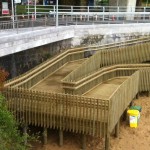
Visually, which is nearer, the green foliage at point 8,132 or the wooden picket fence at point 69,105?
the green foliage at point 8,132

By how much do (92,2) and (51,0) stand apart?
15.4ft

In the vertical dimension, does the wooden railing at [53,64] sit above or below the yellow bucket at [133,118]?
above

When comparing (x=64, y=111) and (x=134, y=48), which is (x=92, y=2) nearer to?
(x=134, y=48)

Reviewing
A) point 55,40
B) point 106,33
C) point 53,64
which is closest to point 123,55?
point 106,33

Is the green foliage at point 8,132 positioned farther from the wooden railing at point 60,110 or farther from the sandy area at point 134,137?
the sandy area at point 134,137

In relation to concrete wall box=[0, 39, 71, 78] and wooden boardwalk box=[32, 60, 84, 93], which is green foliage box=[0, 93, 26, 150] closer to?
wooden boardwalk box=[32, 60, 84, 93]

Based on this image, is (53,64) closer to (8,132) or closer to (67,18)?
(67,18)

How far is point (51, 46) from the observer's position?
2156 cm

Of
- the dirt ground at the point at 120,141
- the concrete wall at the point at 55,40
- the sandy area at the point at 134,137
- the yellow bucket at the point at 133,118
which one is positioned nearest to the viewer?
the dirt ground at the point at 120,141

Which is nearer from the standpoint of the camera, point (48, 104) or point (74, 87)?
point (48, 104)

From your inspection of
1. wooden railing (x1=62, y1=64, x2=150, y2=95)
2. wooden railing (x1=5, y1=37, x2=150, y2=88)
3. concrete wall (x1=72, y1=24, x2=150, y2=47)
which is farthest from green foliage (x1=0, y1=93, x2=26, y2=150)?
concrete wall (x1=72, y1=24, x2=150, y2=47)

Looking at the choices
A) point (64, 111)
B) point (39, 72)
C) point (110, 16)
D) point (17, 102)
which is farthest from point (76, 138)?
point (110, 16)

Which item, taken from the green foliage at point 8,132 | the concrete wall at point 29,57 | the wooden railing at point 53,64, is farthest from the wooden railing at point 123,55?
the green foliage at point 8,132

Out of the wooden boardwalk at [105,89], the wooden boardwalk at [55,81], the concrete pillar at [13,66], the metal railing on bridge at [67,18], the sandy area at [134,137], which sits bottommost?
the sandy area at [134,137]
